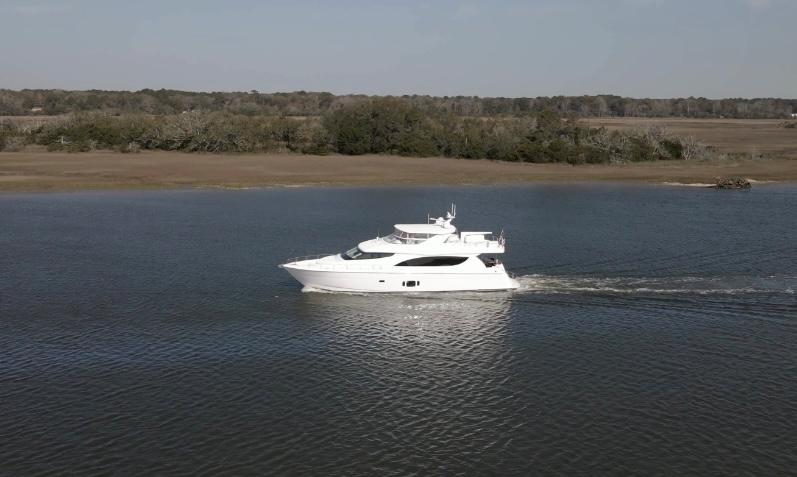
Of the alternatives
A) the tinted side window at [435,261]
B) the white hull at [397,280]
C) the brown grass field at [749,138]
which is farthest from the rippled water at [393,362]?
the brown grass field at [749,138]

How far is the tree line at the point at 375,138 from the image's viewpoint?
117 m

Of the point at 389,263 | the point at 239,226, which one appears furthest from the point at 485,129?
the point at 389,263

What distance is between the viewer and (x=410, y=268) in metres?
42.7

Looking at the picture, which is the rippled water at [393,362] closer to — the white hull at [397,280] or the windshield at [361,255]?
the white hull at [397,280]

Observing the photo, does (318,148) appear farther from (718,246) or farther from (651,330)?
(651,330)

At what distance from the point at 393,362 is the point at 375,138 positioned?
9013 cm

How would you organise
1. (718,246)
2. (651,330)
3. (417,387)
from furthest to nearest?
(718,246) → (651,330) → (417,387)

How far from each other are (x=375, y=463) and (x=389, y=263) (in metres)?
19.0

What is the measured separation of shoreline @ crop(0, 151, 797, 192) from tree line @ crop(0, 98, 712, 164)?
10.2 feet

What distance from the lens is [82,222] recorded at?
64.6 meters

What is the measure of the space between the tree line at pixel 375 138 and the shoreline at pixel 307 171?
10.2 ft

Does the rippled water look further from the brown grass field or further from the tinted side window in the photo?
the brown grass field

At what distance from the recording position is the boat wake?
42.8 meters

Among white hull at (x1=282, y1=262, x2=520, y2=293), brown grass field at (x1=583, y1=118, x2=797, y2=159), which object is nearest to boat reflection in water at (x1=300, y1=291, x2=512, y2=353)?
white hull at (x1=282, y1=262, x2=520, y2=293)
